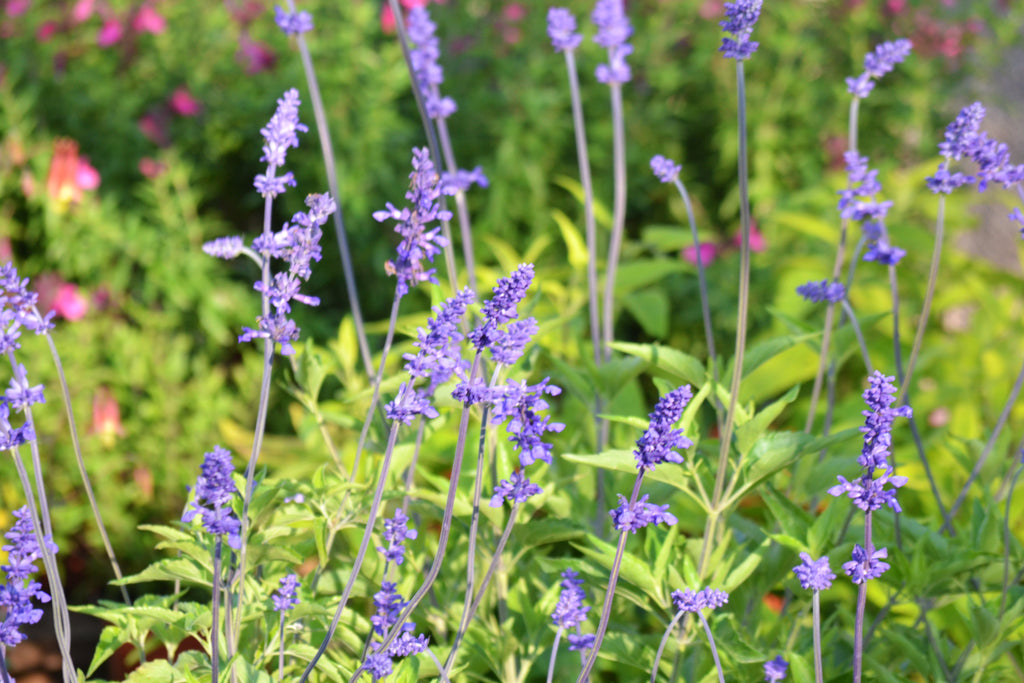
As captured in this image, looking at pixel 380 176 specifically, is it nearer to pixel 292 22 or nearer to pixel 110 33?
pixel 110 33

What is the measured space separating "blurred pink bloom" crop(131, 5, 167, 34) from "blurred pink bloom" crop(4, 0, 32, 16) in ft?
1.20

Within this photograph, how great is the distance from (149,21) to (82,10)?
0.26 meters

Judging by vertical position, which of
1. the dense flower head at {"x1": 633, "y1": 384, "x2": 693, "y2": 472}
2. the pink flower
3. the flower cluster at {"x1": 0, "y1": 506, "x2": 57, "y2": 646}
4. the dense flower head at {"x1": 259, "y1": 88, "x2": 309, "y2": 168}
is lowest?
the flower cluster at {"x1": 0, "y1": 506, "x2": 57, "y2": 646}

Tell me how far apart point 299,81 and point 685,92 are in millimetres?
1572

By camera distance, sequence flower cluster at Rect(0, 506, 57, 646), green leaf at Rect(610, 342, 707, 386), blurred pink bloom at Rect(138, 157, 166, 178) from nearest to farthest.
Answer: flower cluster at Rect(0, 506, 57, 646) < green leaf at Rect(610, 342, 707, 386) < blurred pink bloom at Rect(138, 157, 166, 178)

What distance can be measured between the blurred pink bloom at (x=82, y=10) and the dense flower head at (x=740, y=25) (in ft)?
9.85

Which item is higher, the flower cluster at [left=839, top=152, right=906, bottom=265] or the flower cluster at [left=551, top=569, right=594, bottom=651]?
the flower cluster at [left=839, top=152, right=906, bottom=265]

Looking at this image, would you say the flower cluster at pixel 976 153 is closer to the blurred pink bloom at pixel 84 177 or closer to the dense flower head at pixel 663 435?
the dense flower head at pixel 663 435

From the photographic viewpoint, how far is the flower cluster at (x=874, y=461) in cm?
89

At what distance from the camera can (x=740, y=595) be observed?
1.39 metres

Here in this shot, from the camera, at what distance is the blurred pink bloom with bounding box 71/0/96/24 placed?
3379 mm

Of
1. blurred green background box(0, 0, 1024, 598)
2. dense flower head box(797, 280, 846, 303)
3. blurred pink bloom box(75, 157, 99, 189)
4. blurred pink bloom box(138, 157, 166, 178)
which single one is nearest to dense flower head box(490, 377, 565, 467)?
dense flower head box(797, 280, 846, 303)

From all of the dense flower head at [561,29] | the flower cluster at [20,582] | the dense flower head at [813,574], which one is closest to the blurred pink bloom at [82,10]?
the dense flower head at [561,29]

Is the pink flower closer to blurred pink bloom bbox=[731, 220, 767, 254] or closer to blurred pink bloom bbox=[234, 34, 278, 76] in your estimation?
blurred pink bloom bbox=[234, 34, 278, 76]
